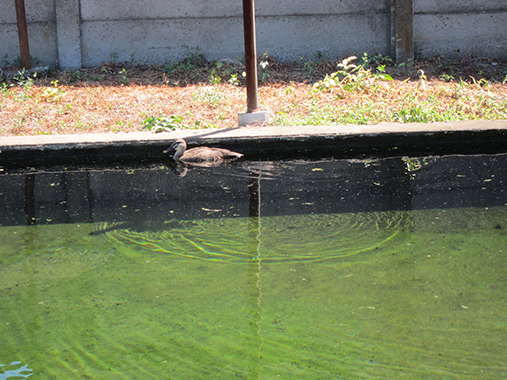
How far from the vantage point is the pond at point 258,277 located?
1.87m

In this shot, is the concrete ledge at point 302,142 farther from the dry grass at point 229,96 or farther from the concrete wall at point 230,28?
the concrete wall at point 230,28

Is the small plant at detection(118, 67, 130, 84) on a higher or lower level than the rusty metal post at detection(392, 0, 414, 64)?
lower

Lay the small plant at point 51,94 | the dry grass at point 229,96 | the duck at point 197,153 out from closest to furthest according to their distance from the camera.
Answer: the duck at point 197,153 → the dry grass at point 229,96 → the small plant at point 51,94

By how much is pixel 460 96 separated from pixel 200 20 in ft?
14.6

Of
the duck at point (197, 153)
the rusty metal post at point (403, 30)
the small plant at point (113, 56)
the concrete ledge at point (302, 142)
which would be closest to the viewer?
the duck at point (197, 153)

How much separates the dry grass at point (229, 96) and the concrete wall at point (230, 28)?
0.38 m

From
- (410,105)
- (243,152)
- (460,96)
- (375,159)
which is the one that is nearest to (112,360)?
(243,152)

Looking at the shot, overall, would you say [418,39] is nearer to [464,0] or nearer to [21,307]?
[464,0]

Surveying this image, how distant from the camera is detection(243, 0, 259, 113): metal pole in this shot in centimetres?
491

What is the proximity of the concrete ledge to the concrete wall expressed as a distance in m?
4.12

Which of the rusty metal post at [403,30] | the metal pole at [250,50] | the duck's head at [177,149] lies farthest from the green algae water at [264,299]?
the rusty metal post at [403,30]

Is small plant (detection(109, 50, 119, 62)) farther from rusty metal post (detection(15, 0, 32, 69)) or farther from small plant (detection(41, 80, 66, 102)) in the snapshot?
small plant (detection(41, 80, 66, 102))

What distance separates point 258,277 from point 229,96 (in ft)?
15.4

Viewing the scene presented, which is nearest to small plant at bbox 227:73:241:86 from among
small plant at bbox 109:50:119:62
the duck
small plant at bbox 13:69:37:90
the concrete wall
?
the concrete wall
